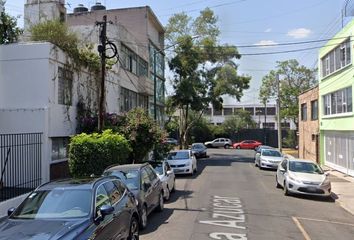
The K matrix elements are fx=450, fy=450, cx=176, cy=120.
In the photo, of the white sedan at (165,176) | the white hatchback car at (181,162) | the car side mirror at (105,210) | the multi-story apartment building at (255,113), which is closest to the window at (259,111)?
the multi-story apartment building at (255,113)

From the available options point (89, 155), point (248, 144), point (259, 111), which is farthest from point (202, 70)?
point (259, 111)

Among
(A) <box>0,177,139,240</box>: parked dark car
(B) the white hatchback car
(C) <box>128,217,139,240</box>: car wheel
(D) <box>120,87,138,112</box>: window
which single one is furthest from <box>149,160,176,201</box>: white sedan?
(D) <box>120,87,138,112</box>: window

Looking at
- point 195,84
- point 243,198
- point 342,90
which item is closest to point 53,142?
point 243,198

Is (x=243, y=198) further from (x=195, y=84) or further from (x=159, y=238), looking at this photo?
(x=195, y=84)

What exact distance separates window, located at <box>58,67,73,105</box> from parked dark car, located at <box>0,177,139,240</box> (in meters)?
11.3

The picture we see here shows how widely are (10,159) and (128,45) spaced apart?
16.8m

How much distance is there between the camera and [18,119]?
58.4 feet

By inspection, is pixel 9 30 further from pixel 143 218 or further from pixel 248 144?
pixel 248 144

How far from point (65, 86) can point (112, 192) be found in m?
12.2

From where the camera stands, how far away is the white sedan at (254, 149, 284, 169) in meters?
30.8

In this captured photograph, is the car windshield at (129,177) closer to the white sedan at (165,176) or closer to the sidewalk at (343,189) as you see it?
the white sedan at (165,176)

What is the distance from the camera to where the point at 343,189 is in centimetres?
2100

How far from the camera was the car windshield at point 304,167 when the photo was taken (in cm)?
1925

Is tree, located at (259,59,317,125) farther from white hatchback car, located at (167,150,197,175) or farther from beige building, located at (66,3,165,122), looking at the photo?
white hatchback car, located at (167,150,197,175)
